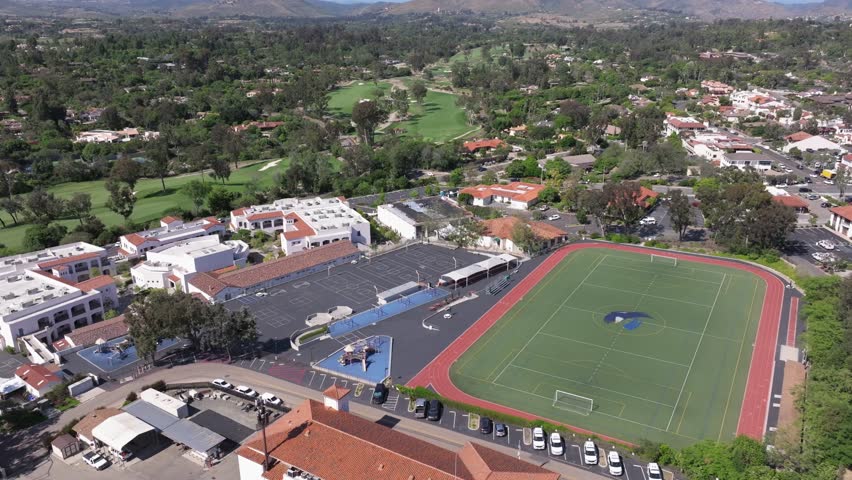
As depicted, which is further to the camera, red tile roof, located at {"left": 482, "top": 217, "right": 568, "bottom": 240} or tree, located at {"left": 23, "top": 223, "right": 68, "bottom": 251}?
tree, located at {"left": 23, "top": 223, "right": 68, "bottom": 251}

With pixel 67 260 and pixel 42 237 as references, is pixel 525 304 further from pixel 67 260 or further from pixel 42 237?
pixel 42 237

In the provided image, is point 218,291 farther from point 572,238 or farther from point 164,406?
point 572,238

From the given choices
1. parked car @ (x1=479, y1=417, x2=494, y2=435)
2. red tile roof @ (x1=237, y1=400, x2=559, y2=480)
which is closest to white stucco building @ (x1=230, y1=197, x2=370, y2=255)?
parked car @ (x1=479, y1=417, x2=494, y2=435)

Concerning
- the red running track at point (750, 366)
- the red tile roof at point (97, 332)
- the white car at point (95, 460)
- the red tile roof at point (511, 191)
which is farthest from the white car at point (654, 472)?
the red tile roof at point (511, 191)

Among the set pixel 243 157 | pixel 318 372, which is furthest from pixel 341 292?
pixel 243 157

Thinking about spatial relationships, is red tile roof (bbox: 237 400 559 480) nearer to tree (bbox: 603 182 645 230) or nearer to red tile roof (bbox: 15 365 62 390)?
red tile roof (bbox: 15 365 62 390)

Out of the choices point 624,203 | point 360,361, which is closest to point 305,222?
point 360,361
